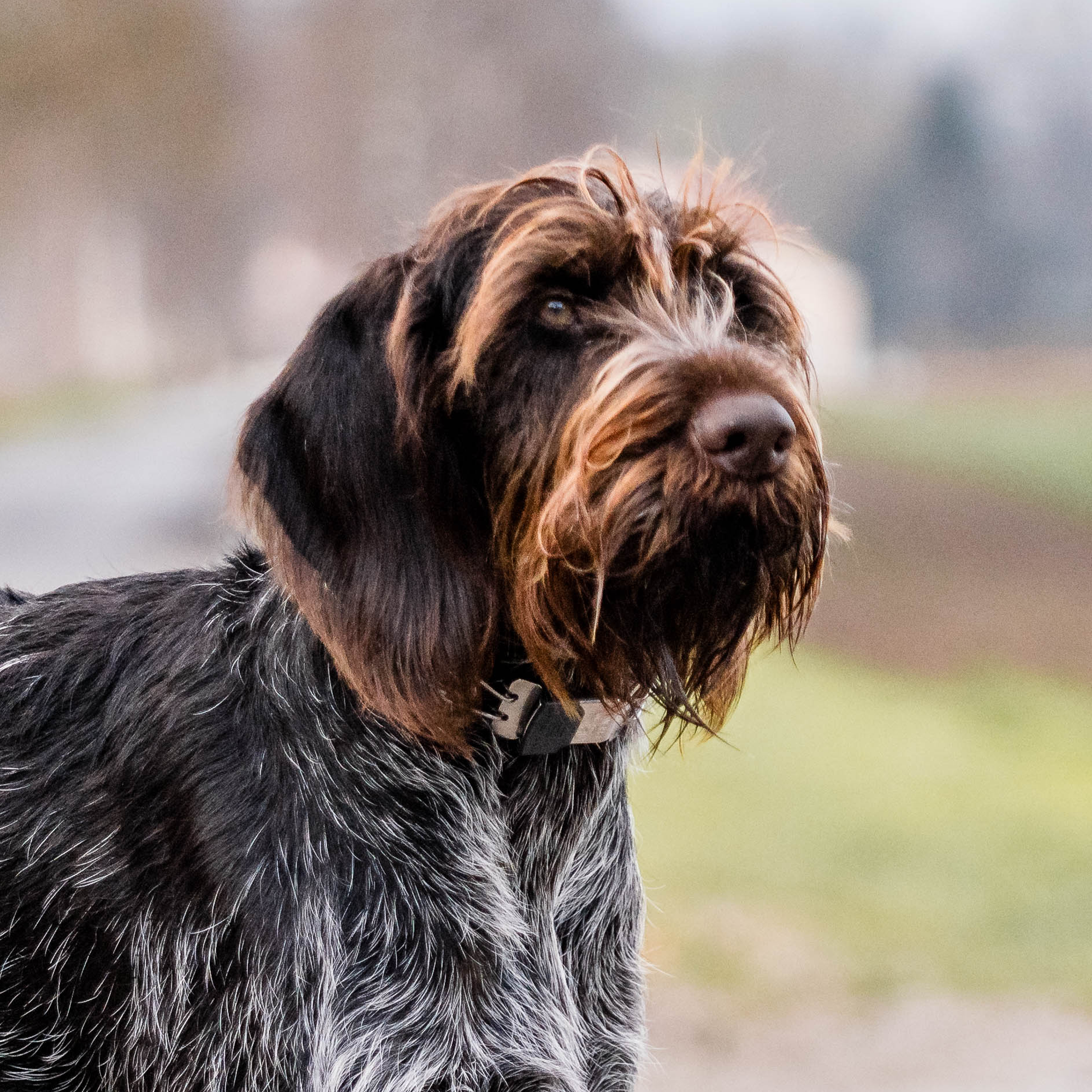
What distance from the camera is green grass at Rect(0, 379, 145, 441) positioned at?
12.6ft

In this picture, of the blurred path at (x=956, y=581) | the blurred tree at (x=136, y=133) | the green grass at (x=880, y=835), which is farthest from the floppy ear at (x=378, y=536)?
the blurred path at (x=956, y=581)

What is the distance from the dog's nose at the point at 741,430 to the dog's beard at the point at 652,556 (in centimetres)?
2

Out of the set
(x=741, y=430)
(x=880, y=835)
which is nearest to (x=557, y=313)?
(x=741, y=430)

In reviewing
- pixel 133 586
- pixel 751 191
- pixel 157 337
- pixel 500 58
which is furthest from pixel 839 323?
pixel 133 586

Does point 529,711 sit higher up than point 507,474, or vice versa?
point 507,474

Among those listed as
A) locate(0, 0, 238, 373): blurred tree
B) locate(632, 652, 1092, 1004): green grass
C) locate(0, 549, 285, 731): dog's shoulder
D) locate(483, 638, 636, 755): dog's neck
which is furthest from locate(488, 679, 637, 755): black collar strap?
locate(0, 0, 238, 373): blurred tree

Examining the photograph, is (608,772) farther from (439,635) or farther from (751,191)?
(751,191)

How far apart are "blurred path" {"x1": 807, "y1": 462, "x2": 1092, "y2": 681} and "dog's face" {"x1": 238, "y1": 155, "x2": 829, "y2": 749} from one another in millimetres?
2418

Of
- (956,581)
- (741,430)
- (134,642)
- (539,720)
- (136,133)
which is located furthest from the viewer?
(956,581)

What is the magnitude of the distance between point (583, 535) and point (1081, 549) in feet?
10.2

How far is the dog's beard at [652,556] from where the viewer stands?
1457 millimetres

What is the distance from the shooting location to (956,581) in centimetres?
405

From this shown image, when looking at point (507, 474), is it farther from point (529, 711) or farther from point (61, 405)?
point (61, 405)

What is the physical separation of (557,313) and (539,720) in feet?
2.02
